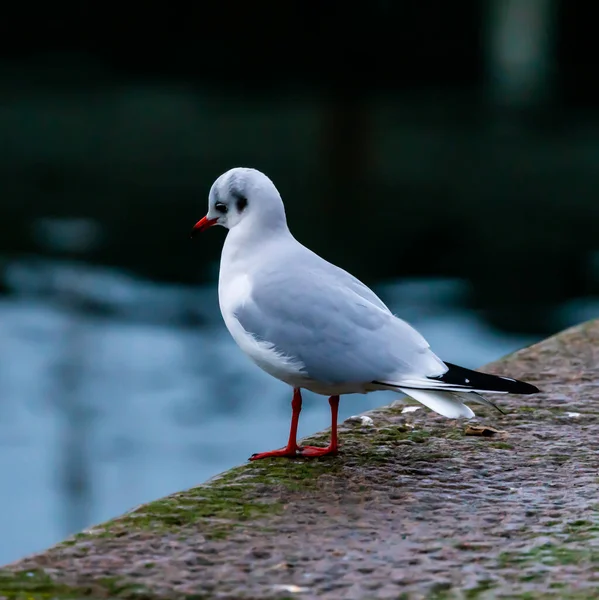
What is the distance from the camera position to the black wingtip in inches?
90.7

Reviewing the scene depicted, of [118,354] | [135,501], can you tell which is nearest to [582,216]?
[118,354]

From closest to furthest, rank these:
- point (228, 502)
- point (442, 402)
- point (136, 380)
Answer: point (228, 502)
point (442, 402)
point (136, 380)

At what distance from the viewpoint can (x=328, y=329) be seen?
8.14ft

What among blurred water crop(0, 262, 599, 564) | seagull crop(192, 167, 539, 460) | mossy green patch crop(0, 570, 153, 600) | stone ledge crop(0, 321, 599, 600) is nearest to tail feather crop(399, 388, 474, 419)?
seagull crop(192, 167, 539, 460)

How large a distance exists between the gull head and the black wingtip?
0.51 meters

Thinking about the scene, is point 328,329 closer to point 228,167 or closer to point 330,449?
point 330,449

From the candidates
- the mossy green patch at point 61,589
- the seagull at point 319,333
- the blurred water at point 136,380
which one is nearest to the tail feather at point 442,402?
the seagull at point 319,333

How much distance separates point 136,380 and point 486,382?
4922 millimetres

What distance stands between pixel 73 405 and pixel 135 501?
156 cm

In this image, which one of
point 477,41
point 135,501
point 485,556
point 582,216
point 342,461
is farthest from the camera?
point 477,41

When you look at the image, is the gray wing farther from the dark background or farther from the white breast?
the dark background

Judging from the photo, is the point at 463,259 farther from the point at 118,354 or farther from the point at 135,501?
the point at 135,501

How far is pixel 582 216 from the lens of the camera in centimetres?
1012

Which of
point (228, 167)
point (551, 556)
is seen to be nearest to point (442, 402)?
point (551, 556)
